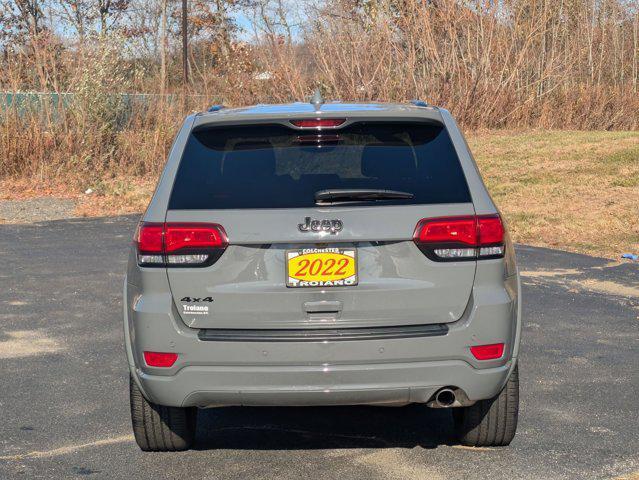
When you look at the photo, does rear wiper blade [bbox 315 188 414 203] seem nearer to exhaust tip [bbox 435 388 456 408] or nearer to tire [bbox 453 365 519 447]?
exhaust tip [bbox 435 388 456 408]

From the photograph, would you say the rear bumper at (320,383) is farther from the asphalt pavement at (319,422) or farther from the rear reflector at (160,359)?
the asphalt pavement at (319,422)

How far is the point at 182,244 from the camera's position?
4469 mm

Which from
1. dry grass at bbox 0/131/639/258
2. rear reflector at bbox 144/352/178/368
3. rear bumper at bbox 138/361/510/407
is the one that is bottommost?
dry grass at bbox 0/131/639/258

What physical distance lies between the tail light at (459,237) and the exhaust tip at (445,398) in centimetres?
57

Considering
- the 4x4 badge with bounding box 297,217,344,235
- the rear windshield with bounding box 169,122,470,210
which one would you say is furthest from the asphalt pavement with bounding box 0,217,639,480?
the rear windshield with bounding box 169,122,470,210

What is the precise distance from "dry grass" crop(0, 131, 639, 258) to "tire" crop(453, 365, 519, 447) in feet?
25.8

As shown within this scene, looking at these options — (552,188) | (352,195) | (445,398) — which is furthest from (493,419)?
(552,188)

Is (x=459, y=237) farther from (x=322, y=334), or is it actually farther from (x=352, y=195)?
(x=322, y=334)

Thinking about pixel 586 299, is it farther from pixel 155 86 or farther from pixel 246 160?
pixel 155 86

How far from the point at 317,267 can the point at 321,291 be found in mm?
101

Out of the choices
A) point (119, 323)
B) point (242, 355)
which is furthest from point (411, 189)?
point (119, 323)

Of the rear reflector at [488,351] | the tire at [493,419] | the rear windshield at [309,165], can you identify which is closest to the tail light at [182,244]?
the rear windshield at [309,165]

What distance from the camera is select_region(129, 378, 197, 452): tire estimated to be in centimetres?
493

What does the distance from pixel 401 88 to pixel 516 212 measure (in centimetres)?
922
